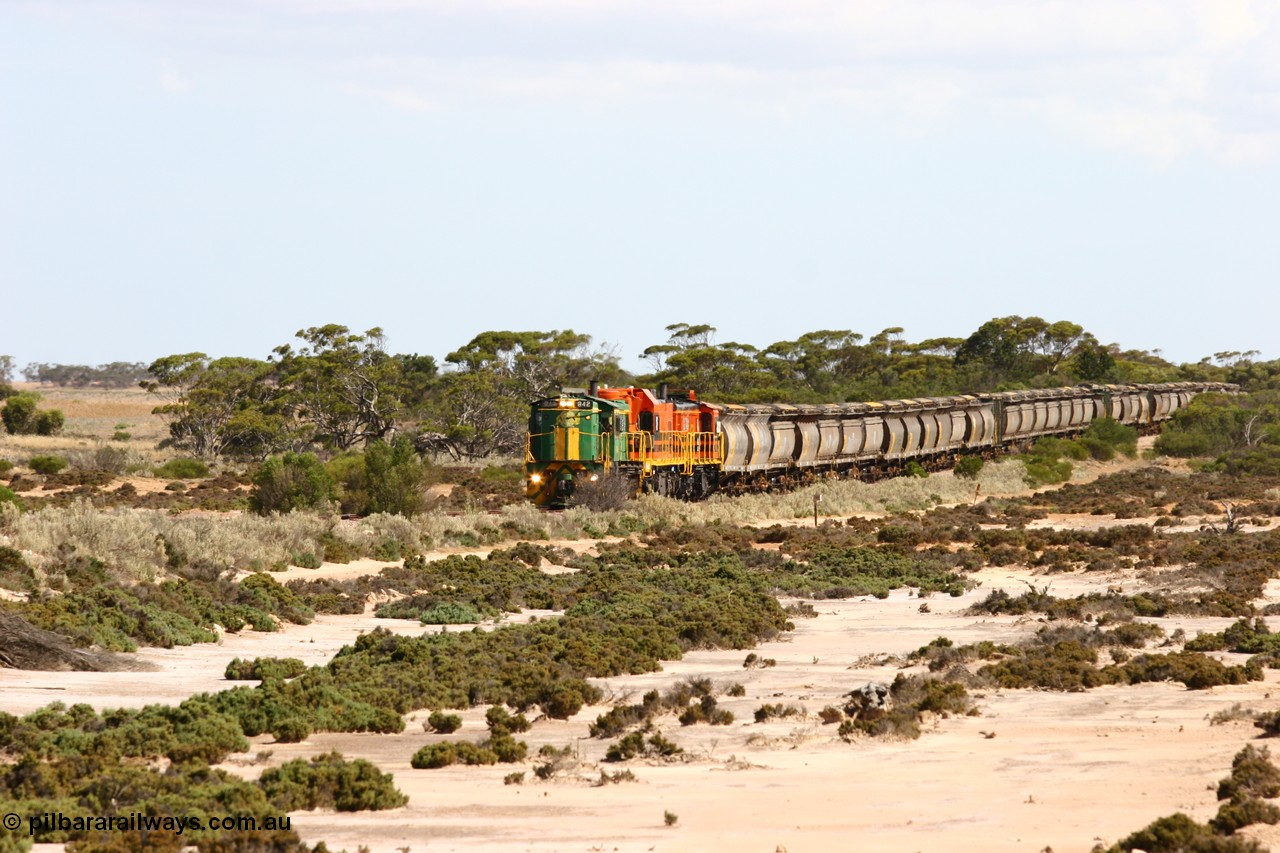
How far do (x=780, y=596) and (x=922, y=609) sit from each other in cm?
319

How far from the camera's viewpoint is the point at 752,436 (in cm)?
4700

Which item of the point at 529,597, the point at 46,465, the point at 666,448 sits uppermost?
the point at 666,448

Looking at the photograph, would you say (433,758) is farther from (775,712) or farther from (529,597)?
(529,597)

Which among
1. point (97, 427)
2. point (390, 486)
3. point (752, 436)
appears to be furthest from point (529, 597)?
point (97, 427)

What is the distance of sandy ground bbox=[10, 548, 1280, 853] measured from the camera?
994cm

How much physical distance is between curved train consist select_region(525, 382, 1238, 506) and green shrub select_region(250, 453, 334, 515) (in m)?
5.55

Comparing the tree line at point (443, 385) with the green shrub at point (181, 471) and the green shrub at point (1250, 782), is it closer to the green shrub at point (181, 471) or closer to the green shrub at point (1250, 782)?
the green shrub at point (181, 471)

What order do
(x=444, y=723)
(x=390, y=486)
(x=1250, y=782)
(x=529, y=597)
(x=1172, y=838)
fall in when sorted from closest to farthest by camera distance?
(x=1172, y=838)
(x=1250, y=782)
(x=444, y=723)
(x=529, y=597)
(x=390, y=486)

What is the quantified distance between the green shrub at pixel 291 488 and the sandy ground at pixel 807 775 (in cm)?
1965

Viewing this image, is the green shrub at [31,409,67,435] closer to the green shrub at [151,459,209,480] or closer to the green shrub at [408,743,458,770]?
the green shrub at [151,459,209,480]

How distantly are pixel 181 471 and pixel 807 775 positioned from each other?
158ft

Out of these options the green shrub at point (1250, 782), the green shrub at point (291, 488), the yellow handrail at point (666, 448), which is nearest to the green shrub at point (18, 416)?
the green shrub at point (291, 488)

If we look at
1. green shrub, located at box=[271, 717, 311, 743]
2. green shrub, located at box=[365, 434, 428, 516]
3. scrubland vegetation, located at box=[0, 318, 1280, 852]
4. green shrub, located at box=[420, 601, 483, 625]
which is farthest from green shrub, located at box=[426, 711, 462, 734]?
green shrub, located at box=[365, 434, 428, 516]

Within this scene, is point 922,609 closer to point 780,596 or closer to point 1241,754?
point 780,596
